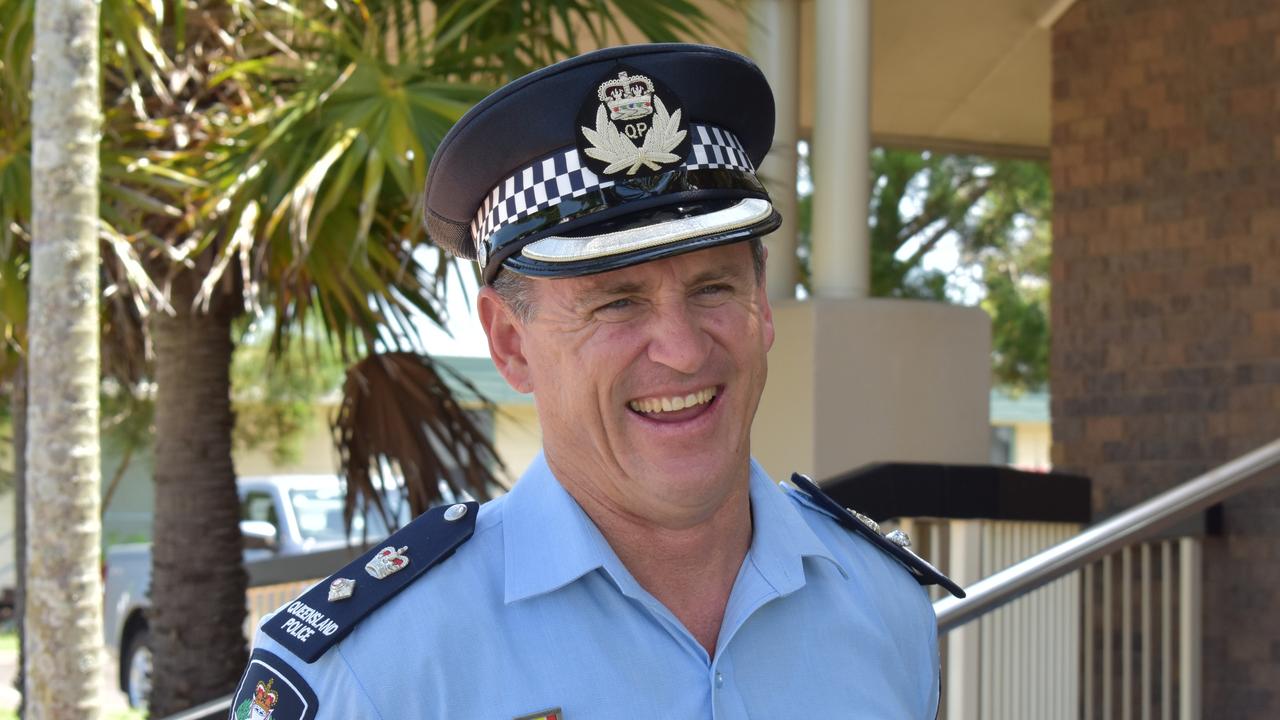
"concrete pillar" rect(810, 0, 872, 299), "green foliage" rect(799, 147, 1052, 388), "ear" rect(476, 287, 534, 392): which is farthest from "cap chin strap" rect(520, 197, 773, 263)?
"green foliage" rect(799, 147, 1052, 388)

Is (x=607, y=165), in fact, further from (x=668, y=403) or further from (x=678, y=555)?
(x=678, y=555)

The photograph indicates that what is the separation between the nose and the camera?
1.40 meters

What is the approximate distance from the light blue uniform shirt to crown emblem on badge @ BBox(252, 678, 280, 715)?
0.10 ft

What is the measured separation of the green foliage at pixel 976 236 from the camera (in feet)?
38.1

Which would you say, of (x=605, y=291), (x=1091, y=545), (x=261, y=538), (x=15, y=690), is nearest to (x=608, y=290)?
(x=605, y=291)

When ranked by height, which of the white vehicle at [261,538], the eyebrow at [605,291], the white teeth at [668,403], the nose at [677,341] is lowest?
the white vehicle at [261,538]

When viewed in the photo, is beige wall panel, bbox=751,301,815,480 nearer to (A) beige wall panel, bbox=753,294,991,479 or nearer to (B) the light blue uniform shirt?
(A) beige wall panel, bbox=753,294,991,479

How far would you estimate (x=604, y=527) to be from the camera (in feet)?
4.95

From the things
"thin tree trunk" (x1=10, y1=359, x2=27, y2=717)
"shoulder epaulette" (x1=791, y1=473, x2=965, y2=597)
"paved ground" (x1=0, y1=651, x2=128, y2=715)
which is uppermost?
"shoulder epaulette" (x1=791, y1=473, x2=965, y2=597)

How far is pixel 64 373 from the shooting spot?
3.76 metres

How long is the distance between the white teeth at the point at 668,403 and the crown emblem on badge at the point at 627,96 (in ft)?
0.92

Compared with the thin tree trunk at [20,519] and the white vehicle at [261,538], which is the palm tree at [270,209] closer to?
the thin tree trunk at [20,519]

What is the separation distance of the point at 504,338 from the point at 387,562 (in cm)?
26

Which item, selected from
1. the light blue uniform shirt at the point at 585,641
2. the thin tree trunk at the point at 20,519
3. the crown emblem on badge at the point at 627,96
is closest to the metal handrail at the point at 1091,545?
the light blue uniform shirt at the point at 585,641
